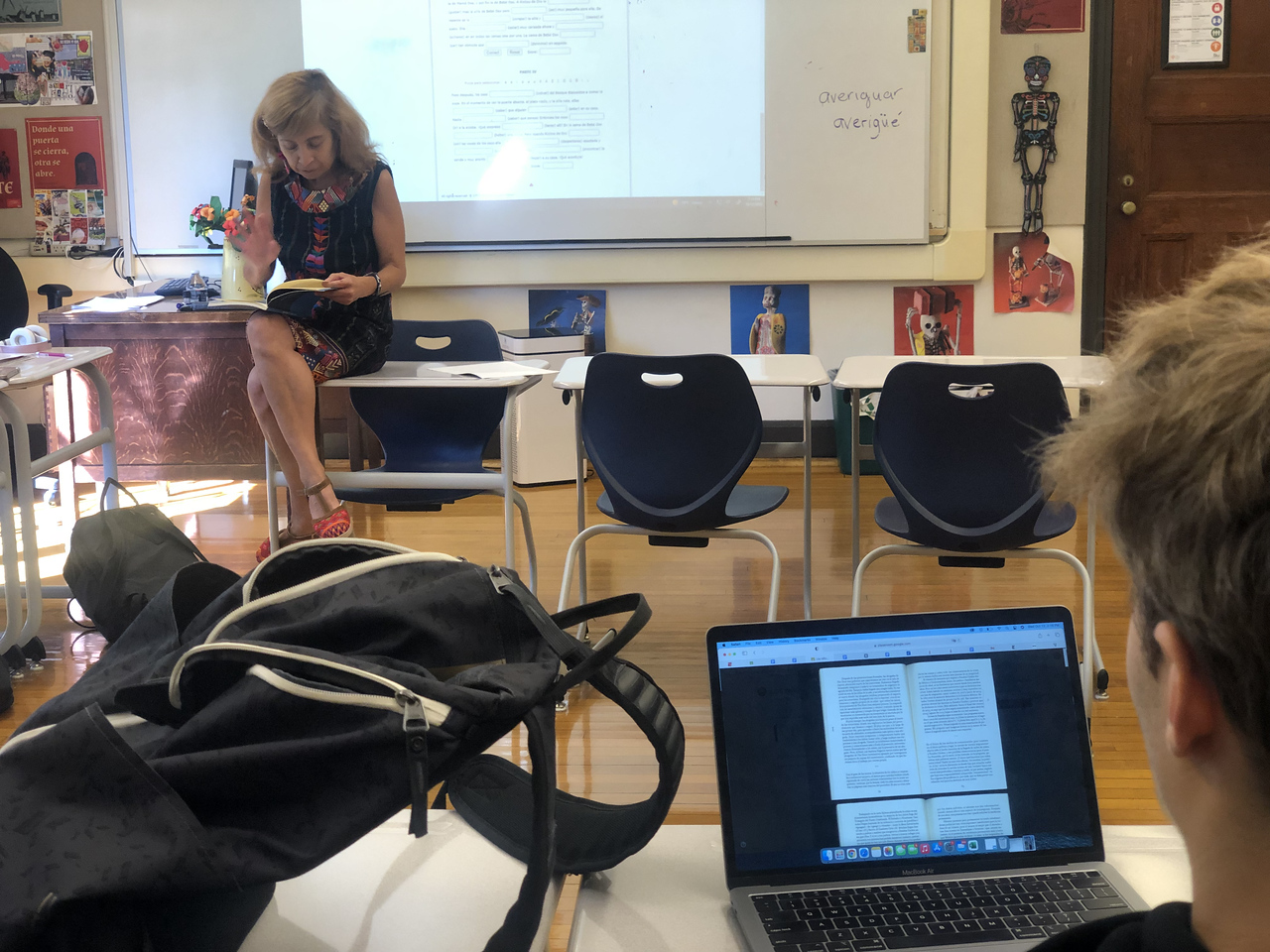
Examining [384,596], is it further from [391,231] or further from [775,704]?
[391,231]

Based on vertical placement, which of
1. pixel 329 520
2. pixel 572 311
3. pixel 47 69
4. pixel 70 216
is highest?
pixel 47 69

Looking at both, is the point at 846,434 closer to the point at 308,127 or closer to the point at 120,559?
the point at 308,127

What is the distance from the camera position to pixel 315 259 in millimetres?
3195

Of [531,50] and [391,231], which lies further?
[531,50]

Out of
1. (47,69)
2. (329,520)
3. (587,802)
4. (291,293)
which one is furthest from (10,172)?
(587,802)

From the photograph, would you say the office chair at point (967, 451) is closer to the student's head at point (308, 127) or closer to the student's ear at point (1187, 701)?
the student's head at point (308, 127)

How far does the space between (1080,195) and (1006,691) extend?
405 cm

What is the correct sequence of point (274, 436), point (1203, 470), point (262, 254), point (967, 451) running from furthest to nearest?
point (262, 254)
point (274, 436)
point (967, 451)
point (1203, 470)

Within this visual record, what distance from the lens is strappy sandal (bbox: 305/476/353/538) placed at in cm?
296

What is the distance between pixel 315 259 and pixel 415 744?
8.76 ft

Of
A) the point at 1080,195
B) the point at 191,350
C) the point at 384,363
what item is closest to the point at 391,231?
the point at 384,363

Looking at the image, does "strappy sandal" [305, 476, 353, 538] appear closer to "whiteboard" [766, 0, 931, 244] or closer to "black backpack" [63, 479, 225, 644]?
"black backpack" [63, 479, 225, 644]

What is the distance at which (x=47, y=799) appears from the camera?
0.71m

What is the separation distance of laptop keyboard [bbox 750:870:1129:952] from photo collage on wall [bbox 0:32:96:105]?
16.1 ft
